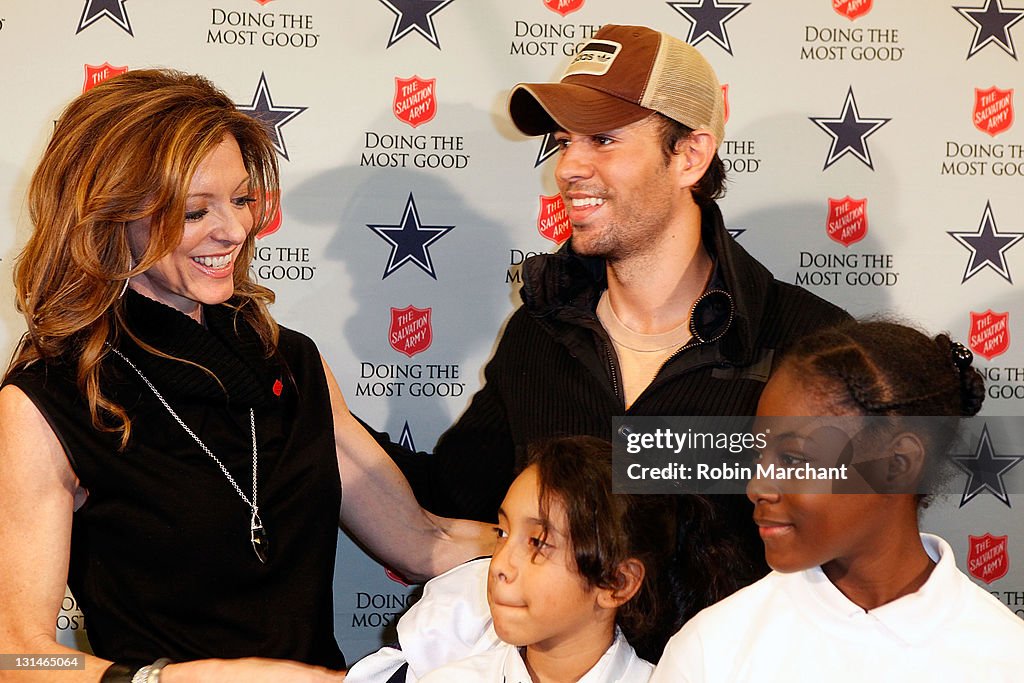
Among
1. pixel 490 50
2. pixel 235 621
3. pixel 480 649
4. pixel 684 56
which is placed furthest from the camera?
pixel 490 50

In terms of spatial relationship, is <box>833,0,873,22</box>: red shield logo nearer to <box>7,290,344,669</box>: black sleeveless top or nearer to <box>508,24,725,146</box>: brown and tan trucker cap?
<box>508,24,725,146</box>: brown and tan trucker cap

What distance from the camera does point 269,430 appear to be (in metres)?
1.59

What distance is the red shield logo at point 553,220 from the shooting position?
6.93ft

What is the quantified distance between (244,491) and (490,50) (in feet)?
3.34

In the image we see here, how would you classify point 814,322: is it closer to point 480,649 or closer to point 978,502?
point 480,649

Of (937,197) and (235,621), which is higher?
(937,197)

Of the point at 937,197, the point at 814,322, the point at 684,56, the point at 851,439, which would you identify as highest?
the point at 684,56

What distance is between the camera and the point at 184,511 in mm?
1479

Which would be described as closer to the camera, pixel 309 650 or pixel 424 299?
pixel 309 650

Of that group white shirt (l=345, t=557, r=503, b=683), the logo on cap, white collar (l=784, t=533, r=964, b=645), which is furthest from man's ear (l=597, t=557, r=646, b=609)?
the logo on cap

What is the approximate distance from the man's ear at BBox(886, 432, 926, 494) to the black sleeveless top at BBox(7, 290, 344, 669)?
2.93ft

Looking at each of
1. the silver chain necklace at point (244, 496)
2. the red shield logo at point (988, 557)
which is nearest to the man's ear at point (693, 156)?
the silver chain necklace at point (244, 496)

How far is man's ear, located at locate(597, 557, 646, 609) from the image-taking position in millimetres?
1300

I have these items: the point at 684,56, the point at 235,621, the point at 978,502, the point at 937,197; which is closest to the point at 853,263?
the point at 937,197
